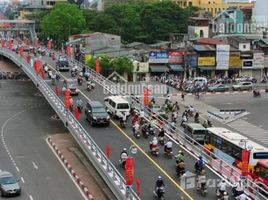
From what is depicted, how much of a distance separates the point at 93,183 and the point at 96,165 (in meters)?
2.45

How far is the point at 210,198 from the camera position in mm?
28828

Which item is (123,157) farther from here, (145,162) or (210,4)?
(210,4)

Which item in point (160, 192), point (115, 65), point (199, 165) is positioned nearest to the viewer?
point (160, 192)

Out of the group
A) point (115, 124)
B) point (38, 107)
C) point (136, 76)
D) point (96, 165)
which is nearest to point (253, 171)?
point (96, 165)

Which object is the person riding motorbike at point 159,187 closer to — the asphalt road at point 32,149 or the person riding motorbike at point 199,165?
the person riding motorbike at point 199,165

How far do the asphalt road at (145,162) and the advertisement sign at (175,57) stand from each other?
4348cm

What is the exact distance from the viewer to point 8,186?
3372cm

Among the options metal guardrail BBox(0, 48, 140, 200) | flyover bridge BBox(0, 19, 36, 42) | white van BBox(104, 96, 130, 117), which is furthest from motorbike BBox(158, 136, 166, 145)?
flyover bridge BBox(0, 19, 36, 42)

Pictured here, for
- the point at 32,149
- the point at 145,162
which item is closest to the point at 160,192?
the point at 145,162

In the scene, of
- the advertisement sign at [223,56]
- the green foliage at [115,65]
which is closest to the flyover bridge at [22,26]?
the green foliage at [115,65]

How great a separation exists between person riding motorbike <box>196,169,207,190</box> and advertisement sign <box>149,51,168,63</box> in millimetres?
55971

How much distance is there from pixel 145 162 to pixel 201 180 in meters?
5.74

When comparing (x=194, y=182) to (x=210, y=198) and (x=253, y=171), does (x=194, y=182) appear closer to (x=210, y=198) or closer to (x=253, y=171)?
(x=210, y=198)

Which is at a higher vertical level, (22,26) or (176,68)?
(22,26)
